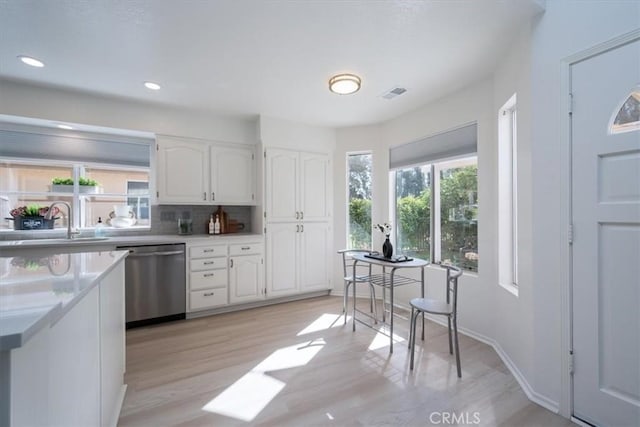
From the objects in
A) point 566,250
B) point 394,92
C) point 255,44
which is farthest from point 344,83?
point 566,250

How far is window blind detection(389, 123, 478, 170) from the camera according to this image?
2.89m

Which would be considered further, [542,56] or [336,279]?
[336,279]

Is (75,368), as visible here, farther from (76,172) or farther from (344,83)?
(76,172)

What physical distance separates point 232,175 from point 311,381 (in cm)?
282

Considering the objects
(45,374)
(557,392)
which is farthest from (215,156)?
(557,392)

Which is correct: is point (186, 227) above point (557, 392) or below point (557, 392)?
above

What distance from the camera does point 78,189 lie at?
3363mm

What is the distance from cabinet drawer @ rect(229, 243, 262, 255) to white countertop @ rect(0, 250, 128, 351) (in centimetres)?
198

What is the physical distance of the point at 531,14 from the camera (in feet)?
5.99

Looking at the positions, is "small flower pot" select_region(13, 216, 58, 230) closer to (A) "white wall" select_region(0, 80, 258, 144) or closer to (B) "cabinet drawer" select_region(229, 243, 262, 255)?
(A) "white wall" select_region(0, 80, 258, 144)

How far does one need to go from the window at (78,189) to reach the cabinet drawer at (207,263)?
3.23ft

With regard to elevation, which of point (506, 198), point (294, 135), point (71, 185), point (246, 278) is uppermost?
point (294, 135)

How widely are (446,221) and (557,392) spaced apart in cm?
183

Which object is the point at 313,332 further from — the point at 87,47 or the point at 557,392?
the point at 87,47
